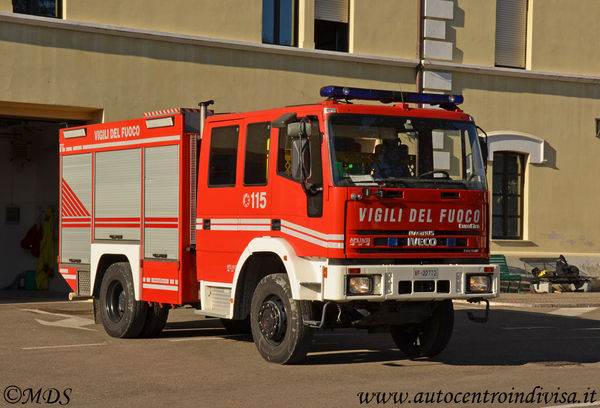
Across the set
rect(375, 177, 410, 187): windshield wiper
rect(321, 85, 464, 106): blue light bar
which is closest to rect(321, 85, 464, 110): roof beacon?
rect(321, 85, 464, 106): blue light bar

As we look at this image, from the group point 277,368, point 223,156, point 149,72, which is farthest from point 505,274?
point 277,368

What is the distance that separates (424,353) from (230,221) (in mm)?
2692

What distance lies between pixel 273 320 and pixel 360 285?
3.94 feet

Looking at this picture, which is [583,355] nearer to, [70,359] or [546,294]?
[70,359]

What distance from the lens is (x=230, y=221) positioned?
1174cm

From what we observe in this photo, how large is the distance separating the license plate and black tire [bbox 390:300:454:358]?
90cm

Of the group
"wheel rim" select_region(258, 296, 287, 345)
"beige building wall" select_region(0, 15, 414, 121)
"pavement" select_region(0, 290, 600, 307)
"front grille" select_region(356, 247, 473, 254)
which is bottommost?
"pavement" select_region(0, 290, 600, 307)

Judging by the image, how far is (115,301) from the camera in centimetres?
1377

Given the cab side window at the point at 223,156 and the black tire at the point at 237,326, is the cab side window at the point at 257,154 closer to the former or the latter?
the cab side window at the point at 223,156

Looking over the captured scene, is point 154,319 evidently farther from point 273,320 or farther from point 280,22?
point 280,22

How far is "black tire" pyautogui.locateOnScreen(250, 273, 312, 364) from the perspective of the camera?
10664mm

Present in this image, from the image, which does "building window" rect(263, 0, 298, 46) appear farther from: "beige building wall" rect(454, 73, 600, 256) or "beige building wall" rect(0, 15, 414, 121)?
"beige building wall" rect(454, 73, 600, 256)

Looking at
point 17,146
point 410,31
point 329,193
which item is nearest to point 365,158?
point 329,193

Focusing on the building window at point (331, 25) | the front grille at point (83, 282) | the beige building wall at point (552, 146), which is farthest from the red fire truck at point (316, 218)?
the beige building wall at point (552, 146)
